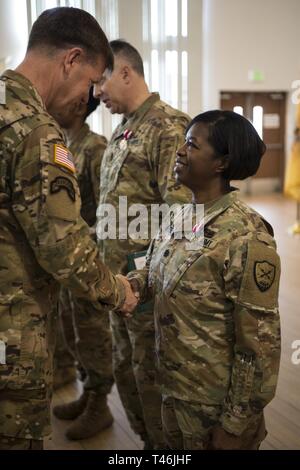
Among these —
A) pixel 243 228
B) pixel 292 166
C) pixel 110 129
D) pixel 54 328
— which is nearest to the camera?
pixel 243 228

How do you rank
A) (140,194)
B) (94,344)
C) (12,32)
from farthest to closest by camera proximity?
(12,32) → (94,344) → (140,194)

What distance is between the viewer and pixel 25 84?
4.16ft

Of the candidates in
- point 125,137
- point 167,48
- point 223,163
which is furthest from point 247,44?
point 223,163

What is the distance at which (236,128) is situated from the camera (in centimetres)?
140

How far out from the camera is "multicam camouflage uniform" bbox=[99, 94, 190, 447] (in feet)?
6.31

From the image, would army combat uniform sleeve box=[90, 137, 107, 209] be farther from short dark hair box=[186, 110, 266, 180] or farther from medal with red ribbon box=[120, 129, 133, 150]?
short dark hair box=[186, 110, 266, 180]

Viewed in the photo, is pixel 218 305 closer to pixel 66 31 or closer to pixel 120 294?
pixel 120 294

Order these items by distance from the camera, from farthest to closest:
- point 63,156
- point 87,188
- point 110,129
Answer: point 110,129, point 87,188, point 63,156

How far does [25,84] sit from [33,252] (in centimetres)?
42

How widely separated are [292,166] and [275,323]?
581cm

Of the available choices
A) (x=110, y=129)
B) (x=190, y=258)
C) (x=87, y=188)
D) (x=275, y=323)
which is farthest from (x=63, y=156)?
(x=110, y=129)

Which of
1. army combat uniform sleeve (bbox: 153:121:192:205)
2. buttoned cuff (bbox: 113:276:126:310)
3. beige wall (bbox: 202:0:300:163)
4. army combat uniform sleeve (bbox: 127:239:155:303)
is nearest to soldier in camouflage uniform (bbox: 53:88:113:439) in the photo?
army combat uniform sleeve (bbox: 153:121:192:205)
